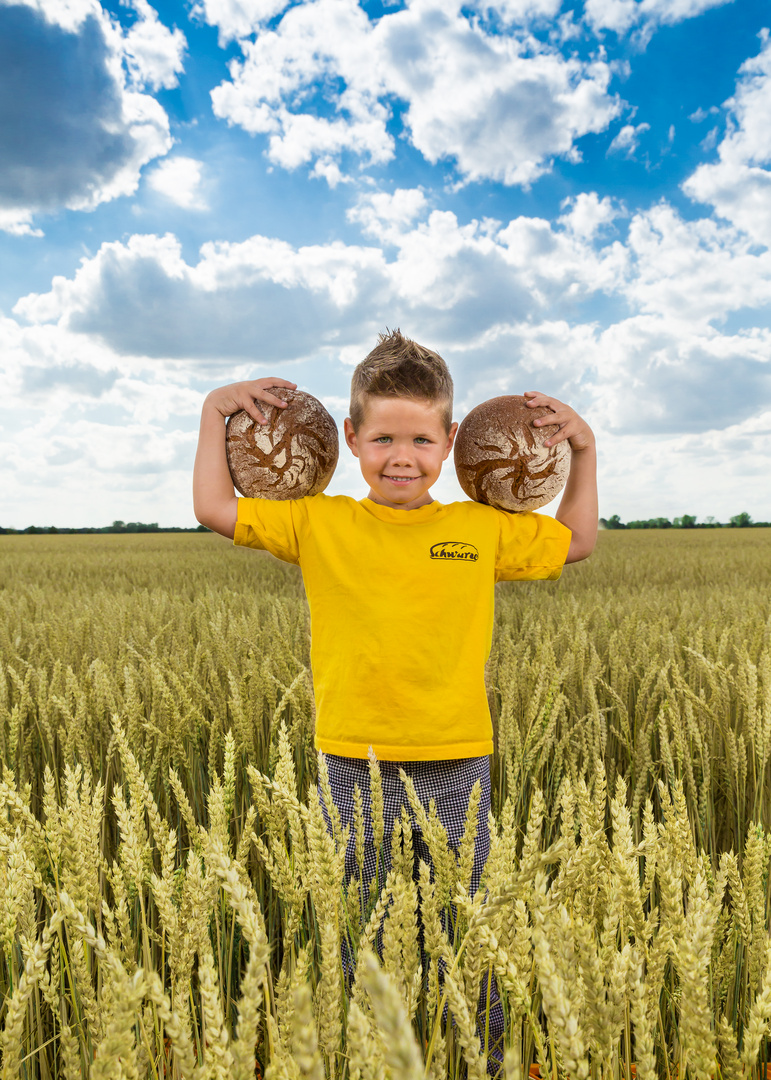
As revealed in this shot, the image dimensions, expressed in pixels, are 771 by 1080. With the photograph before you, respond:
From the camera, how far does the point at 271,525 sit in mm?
1708

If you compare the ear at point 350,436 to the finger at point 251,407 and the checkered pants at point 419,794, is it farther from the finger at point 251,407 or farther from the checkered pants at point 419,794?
the checkered pants at point 419,794

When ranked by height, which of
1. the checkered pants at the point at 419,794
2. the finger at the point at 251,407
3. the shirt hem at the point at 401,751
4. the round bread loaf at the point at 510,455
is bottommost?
the checkered pants at the point at 419,794

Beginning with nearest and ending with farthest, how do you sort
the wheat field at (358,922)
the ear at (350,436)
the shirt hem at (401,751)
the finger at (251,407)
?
the wheat field at (358,922), the shirt hem at (401,751), the finger at (251,407), the ear at (350,436)

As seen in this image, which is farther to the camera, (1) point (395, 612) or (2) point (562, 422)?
(2) point (562, 422)

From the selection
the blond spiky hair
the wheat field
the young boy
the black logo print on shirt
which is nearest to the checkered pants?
the young boy

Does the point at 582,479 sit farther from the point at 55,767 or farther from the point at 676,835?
the point at 55,767

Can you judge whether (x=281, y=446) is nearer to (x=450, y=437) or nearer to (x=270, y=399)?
(x=270, y=399)

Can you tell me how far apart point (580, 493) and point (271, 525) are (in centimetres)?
87

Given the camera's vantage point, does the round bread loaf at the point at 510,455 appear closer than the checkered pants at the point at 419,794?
No

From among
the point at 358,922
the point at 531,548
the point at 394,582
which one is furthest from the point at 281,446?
the point at 358,922

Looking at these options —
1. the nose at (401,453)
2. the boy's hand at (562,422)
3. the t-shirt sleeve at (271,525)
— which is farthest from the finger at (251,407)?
the boy's hand at (562,422)

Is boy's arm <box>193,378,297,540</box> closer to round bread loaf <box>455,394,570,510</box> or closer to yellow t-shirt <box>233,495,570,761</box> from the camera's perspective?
yellow t-shirt <box>233,495,570,761</box>

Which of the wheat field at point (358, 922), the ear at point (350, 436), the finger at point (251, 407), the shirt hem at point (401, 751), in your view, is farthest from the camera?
the ear at point (350, 436)

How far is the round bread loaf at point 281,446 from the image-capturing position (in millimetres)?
1688
